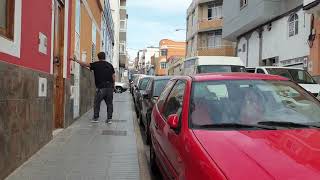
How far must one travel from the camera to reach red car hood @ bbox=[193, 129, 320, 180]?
3.51m

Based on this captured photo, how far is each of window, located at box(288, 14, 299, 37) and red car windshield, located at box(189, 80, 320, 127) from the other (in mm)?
19732

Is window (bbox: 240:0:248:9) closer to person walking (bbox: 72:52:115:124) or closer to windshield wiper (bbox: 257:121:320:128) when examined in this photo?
person walking (bbox: 72:52:115:124)

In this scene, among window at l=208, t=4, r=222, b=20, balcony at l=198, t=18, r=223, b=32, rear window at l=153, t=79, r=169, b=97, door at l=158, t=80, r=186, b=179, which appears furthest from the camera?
window at l=208, t=4, r=222, b=20

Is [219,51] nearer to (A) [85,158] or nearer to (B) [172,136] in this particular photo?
(A) [85,158]

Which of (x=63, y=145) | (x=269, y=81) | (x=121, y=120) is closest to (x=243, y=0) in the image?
(x=121, y=120)

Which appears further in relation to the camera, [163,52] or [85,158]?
[163,52]

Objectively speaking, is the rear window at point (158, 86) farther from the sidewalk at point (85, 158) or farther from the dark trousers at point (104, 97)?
the sidewalk at point (85, 158)

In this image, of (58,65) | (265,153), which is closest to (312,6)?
(58,65)

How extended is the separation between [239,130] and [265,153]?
0.78m

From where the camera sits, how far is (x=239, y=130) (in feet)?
15.3

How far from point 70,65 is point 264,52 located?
20.0m

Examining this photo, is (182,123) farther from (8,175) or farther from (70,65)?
(70,65)

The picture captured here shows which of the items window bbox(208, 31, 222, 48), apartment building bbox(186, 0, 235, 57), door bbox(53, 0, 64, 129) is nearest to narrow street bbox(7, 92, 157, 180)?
door bbox(53, 0, 64, 129)

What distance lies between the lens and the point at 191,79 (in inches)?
230
